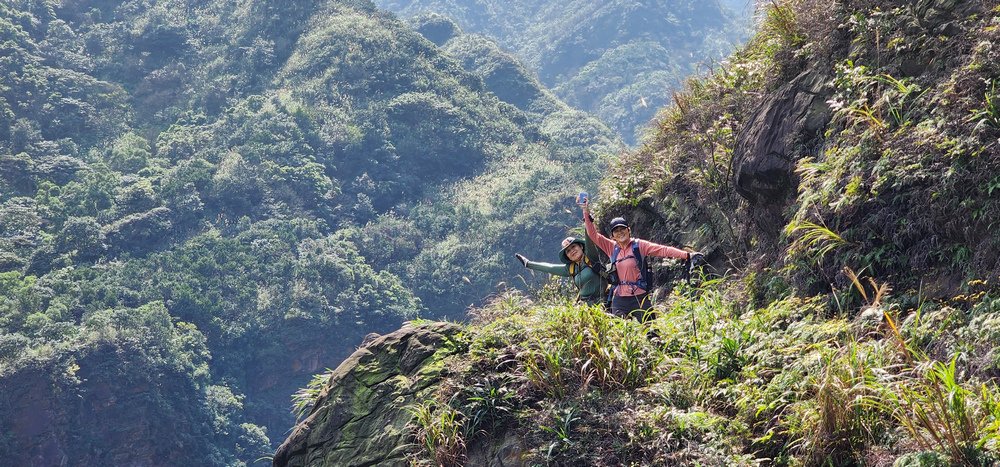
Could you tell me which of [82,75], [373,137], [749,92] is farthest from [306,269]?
[749,92]

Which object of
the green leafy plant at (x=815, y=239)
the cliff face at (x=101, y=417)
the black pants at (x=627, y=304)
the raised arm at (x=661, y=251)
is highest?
the raised arm at (x=661, y=251)

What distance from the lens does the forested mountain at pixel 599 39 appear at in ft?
527

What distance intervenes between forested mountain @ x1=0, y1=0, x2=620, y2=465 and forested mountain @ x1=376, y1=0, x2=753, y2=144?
60.4 metres

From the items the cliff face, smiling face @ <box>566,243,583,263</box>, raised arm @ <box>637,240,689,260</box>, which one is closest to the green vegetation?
raised arm @ <box>637,240,689,260</box>

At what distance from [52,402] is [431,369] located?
47489 millimetres

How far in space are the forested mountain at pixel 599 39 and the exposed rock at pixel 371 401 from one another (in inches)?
5515

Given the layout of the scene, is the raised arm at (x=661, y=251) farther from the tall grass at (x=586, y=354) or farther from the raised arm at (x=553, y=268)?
the tall grass at (x=586, y=354)

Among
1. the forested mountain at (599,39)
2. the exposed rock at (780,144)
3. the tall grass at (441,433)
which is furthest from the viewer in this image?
the forested mountain at (599,39)

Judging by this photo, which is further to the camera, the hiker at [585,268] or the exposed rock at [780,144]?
the hiker at [585,268]

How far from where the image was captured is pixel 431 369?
7.39m

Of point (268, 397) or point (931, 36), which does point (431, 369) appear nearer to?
point (931, 36)

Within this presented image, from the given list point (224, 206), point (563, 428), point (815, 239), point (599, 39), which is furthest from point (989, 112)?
point (599, 39)

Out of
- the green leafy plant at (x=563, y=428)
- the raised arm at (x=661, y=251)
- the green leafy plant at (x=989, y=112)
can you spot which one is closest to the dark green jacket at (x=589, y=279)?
the raised arm at (x=661, y=251)

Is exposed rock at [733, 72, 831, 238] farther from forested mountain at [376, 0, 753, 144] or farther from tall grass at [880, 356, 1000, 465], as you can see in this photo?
forested mountain at [376, 0, 753, 144]
